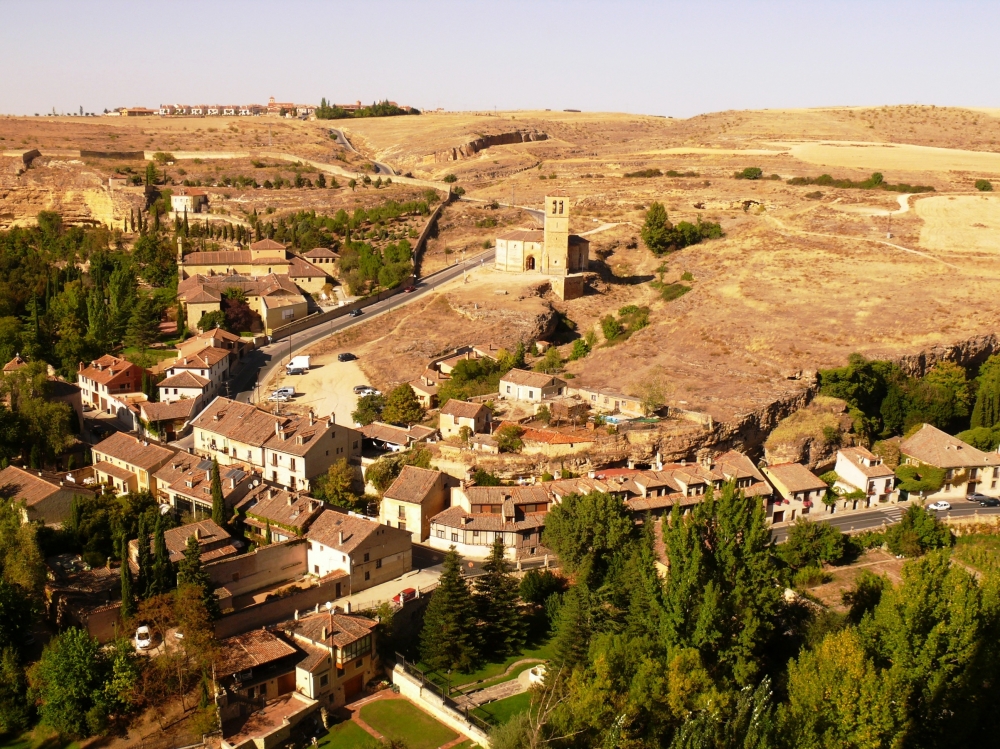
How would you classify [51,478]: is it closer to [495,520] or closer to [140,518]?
[140,518]

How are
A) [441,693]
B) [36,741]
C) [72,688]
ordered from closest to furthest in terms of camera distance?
[72,688], [36,741], [441,693]

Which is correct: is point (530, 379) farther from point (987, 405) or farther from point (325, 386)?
point (987, 405)

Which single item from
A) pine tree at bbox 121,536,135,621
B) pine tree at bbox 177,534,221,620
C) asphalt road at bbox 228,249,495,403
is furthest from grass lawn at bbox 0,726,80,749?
asphalt road at bbox 228,249,495,403

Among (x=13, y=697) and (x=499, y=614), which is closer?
(x=13, y=697)

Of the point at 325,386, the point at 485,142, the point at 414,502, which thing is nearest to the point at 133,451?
the point at 325,386

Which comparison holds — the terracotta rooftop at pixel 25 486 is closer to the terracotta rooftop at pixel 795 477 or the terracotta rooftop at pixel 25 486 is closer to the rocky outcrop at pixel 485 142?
the terracotta rooftop at pixel 795 477

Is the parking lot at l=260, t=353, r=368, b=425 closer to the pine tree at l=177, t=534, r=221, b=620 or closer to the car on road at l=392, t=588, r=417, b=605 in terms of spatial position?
the car on road at l=392, t=588, r=417, b=605

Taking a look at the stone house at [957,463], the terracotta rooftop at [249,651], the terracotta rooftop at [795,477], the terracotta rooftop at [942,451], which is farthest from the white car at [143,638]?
the terracotta rooftop at [942,451]

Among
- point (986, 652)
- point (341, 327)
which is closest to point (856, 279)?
point (341, 327)
